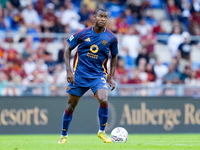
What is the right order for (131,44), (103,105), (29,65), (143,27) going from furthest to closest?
(143,27), (131,44), (29,65), (103,105)

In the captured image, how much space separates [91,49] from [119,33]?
8.06 metres

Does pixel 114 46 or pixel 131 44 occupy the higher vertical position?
pixel 114 46

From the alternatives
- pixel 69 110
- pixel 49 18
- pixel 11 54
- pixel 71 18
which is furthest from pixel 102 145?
pixel 71 18

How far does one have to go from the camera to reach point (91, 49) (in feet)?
29.5

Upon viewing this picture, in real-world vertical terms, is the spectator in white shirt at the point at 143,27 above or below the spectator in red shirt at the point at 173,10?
below

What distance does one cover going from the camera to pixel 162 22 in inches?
731

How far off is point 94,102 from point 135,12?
16.5 feet

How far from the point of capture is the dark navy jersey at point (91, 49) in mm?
8953

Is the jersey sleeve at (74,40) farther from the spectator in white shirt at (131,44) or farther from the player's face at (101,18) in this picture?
the spectator in white shirt at (131,44)

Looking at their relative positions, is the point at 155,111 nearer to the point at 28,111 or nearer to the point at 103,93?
the point at 28,111

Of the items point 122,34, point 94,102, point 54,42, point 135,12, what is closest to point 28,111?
point 94,102

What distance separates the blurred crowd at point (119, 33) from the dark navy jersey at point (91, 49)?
5027 mm

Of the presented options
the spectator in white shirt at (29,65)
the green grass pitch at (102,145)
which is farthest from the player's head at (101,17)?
the spectator in white shirt at (29,65)

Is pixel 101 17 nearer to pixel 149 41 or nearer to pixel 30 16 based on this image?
pixel 149 41
